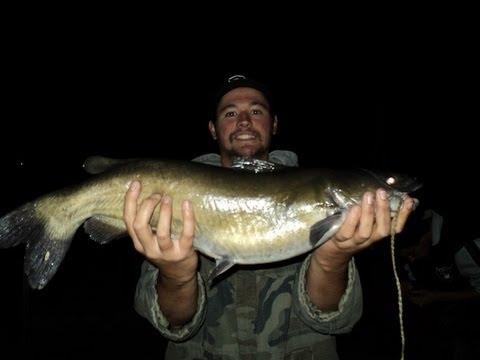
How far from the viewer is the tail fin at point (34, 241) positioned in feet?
7.76

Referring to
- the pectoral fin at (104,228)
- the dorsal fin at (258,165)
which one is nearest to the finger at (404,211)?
the dorsal fin at (258,165)

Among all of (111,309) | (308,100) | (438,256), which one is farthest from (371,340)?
(308,100)

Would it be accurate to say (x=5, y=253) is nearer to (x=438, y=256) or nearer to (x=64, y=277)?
(x=64, y=277)

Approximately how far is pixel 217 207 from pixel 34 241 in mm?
1230

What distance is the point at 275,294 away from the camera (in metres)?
2.72

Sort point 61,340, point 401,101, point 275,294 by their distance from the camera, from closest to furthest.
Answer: point 275,294 < point 61,340 < point 401,101

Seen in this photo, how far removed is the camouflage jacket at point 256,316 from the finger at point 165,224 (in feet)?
1.51

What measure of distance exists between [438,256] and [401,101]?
18170mm

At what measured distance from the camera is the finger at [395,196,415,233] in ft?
7.24

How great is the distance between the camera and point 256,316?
2654 millimetres

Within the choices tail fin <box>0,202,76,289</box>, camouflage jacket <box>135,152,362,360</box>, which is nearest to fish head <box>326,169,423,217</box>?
camouflage jacket <box>135,152,362,360</box>

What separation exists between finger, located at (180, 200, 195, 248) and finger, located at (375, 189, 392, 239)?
1.12m

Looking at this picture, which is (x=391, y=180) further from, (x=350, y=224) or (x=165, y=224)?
(x=165, y=224)

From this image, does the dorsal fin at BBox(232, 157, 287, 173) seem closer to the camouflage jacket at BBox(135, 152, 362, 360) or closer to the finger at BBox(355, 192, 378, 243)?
the finger at BBox(355, 192, 378, 243)
